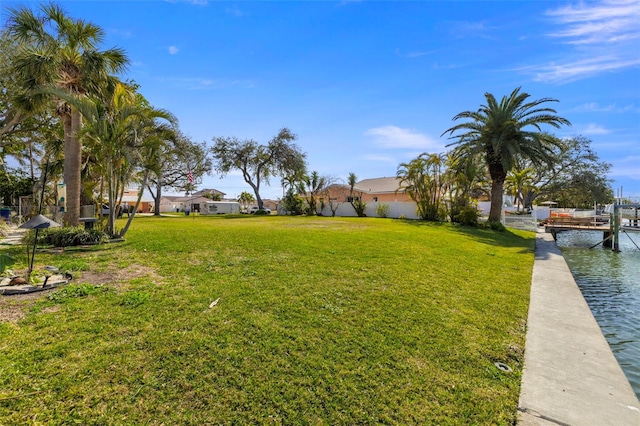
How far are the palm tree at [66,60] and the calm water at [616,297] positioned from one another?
→ 47.7ft

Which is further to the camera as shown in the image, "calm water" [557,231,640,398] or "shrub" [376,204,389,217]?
"shrub" [376,204,389,217]

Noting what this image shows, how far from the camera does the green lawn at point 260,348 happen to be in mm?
2674

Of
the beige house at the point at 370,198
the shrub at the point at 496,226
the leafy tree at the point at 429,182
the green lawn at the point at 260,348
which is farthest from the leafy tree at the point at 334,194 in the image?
the green lawn at the point at 260,348

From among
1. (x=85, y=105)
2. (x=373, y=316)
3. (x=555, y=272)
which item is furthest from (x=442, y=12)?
(x=85, y=105)

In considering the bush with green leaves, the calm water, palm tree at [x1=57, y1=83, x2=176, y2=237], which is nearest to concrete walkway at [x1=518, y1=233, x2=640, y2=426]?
the calm water

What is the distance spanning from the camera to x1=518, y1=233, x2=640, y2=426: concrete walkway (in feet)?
9.30

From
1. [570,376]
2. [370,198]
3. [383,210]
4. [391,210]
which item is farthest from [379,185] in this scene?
[570,376]

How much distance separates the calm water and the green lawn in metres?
1.40

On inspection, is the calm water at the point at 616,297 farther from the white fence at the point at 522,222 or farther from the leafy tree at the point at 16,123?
the leafy tree at the point at 16,123

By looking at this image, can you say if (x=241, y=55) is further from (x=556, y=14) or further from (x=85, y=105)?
(x=556, y=14)

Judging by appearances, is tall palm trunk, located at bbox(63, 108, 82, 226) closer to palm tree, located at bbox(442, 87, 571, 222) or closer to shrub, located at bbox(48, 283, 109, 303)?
shrub, located at bbox(48, 283, 109, 303)

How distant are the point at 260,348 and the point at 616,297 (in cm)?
905

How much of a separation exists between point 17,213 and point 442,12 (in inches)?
950

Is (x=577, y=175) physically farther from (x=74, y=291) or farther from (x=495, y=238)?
(x=74, y=291)
